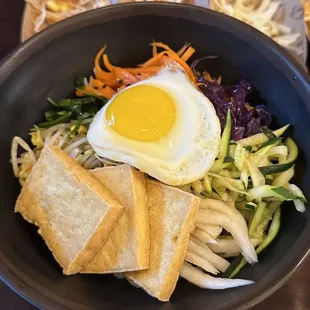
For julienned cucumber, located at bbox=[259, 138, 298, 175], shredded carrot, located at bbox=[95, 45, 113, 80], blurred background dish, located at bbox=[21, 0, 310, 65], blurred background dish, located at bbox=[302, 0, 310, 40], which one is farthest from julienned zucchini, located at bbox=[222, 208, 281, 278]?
blurred background dish, located at bbox=[302, 0, 310, 40]

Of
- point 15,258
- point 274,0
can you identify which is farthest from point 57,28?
point 274,0

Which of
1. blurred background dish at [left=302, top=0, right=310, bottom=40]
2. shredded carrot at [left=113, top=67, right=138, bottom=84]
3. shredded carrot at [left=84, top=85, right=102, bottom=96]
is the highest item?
blurred background dish at [left=302, top=0, right=310, bottom=40]

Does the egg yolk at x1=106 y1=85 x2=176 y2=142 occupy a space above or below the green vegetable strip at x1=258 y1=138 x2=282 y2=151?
below

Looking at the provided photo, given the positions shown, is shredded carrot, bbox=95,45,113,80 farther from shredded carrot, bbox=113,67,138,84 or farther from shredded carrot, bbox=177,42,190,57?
shredded carrot, bbox=177,42,190,57

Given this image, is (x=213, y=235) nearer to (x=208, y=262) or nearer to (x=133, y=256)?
(x=208, y=262)

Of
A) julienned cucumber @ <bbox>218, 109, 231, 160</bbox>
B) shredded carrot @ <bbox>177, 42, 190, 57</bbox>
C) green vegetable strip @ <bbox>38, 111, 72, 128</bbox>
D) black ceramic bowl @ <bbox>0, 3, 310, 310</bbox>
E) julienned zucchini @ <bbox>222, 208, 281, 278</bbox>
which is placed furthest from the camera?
shredded carrot @ <bbox>177, 42, 190, 57</bbox>

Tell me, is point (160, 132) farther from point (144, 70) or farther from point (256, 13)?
point (256, 13)

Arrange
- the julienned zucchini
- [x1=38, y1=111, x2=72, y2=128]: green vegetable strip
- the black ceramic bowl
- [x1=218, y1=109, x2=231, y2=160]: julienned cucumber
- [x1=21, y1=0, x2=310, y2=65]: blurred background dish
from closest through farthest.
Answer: the black ceramic bowl
the julienned zucchini
[x1=218, y1=109, x2=231, y2=160]: julienned cucumber
[x1=38, y1=111, x2=72, y2=128]: green vegetable strip
[x1=21, y1=0, x2=310, y2=65]: blurred background dish
